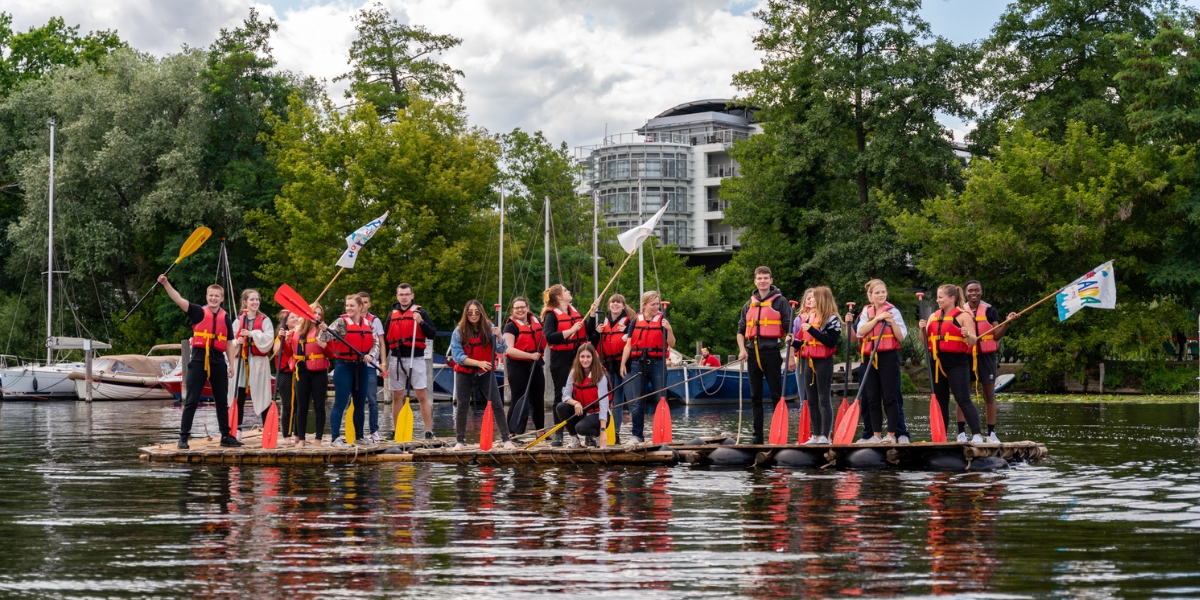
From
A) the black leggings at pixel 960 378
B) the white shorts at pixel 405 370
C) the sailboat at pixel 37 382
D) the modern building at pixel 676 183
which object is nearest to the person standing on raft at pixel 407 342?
the white shorts at pixel 405 370

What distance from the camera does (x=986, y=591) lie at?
668 cm

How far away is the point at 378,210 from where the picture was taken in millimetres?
47844

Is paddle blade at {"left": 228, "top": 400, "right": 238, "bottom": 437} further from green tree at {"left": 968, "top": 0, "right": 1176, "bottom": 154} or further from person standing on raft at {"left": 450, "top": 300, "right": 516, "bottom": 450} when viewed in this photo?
green tree at {"left": 968, "top": 0, "right": 1176, "bottom": 154}

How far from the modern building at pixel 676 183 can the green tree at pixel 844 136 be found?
3885 cm

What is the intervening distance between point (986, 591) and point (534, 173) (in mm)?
55011

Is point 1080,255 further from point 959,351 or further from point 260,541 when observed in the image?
point 260,541

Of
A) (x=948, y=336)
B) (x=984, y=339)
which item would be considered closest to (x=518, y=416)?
(x=948, y=336)

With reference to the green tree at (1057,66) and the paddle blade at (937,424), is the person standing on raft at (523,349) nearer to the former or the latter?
the paddle blade at (937,424)

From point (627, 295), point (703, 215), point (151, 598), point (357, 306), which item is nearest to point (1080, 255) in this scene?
point (627, 295)

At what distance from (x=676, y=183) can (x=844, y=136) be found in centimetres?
4293

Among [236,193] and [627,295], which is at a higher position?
[236,193]

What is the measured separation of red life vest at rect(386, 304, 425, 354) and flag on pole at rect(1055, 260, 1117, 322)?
296 inches

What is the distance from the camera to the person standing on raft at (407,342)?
15.7 metres

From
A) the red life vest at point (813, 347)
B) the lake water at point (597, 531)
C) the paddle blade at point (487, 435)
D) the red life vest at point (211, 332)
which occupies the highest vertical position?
the red life vest at point (211, 332)
